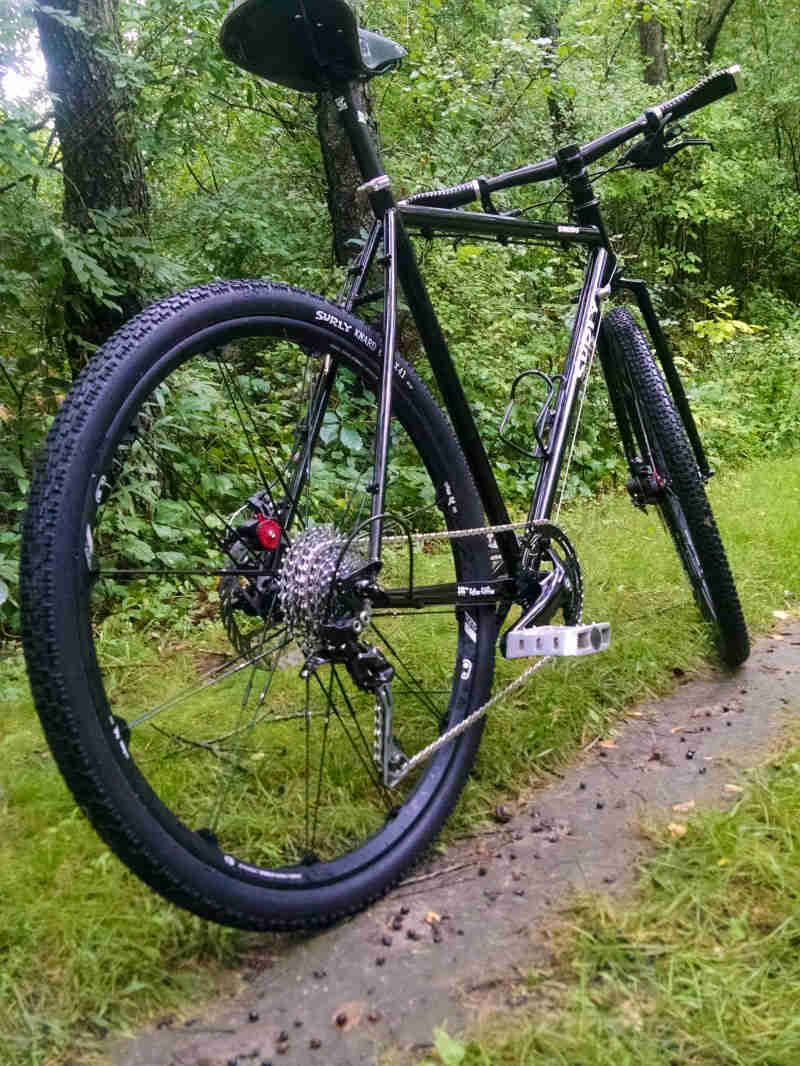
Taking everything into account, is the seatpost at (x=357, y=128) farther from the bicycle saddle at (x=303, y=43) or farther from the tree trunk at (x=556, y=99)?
the tree trunk at (x=556, y=99)

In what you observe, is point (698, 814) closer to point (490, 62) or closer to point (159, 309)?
point (159, 309)

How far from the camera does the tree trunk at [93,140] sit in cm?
375

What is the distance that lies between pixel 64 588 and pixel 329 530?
2.02 feet

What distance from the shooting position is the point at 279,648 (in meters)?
1.73

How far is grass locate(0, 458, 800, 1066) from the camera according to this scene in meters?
1.42

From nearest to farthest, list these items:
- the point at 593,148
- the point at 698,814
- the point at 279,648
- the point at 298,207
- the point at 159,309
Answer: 1. the point at 159,309
2. the point at 279,648
3. the point at 698,814
4. the point at 593,148
5. the point at 298,207

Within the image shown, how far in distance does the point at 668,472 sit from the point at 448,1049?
1815 millimetres

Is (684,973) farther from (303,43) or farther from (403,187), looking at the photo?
(403,187)

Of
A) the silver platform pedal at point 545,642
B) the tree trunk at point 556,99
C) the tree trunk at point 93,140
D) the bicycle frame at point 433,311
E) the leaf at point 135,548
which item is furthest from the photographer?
the tree trunk at point 556,99

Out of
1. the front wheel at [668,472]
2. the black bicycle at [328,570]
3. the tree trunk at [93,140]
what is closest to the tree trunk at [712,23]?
the tree trunk at [93,140]

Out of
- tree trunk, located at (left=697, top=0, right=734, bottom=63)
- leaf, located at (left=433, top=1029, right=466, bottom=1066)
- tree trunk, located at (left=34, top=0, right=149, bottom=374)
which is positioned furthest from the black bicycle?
tree trunk, located at (left=697, top=0, right=734, bottom=63)

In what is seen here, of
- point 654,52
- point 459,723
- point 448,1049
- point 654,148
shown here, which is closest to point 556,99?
point 654,52

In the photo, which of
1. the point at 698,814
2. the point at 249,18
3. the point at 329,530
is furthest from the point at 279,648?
the point at 249,18

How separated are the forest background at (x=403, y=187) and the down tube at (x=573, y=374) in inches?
54.1
